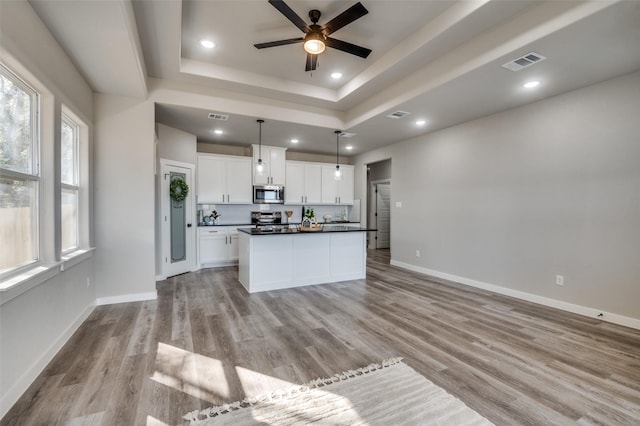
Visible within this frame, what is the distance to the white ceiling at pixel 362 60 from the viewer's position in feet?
7.84

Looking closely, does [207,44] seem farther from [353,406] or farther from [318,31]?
[353,406]

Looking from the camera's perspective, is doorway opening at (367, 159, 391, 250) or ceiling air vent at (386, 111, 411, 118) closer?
ceiling air vent at (386, 111, 411, 118)

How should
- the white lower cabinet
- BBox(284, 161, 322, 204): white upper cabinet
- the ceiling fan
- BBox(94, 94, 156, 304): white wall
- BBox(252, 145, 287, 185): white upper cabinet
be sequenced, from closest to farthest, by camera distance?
the ceiling fan < BBox(94, 94, 156, 304): white wall < the white lower cabinet < BBox(252, 145, 287, 185): white upper cabinet < BBox(284, 161, 322, 204): white upper cabinet

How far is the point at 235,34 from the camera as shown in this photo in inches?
127

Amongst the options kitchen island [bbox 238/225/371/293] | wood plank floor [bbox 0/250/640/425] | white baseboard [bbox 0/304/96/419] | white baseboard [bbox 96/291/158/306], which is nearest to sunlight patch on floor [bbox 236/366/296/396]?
wood plank floor [bbox 0/250/640/425]

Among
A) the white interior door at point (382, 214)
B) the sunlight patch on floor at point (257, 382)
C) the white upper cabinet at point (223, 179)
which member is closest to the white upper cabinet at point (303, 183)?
the white upper cabinet at point (223, 179)

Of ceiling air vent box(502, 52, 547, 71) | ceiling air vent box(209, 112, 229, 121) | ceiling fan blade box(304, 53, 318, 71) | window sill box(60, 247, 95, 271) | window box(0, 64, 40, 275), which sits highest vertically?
ceiling fan blade box(304, 53, 318, 71)

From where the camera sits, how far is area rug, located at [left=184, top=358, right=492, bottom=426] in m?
1.71

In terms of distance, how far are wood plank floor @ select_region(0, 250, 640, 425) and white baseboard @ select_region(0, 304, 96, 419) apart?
0.04 metres

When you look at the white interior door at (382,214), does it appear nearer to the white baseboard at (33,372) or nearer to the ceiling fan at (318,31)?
the ceiling fan at (318,31)

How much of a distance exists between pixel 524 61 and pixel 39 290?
481 centimetres

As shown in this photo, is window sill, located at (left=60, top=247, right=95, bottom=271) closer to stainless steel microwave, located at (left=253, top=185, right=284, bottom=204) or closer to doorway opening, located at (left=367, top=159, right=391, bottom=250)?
stainless steel microwave, located at (left=253, top=185, right=284, bottom=204)

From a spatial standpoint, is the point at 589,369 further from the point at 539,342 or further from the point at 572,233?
the point at 572,233

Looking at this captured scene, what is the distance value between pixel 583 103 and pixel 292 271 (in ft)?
14.6
